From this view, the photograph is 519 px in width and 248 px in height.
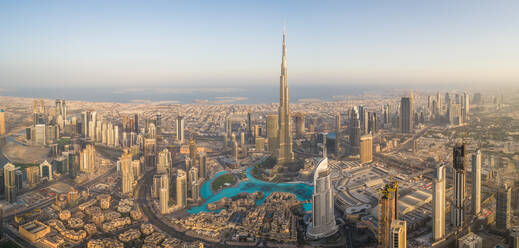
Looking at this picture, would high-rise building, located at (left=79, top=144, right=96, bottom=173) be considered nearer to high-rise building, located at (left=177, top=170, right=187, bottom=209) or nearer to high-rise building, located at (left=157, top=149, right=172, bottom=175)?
high-rise building, located at (left=157, top=149, right=172, bottom=175)

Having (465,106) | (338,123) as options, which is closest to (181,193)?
(338,123)

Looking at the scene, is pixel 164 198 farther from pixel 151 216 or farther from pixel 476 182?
pixel 476 182

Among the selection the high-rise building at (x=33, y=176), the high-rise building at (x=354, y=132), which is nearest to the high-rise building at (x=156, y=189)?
the high-rise building at (x=33, y=176)

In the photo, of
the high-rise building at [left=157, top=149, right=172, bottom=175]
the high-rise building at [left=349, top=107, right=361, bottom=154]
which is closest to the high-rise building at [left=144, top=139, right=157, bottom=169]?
the high-rise building at [left=157, top=149, right=172, bottom=175]

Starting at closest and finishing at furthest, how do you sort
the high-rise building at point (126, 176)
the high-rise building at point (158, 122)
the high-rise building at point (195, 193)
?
the high-rise building at point (195, 193)
the high-rise building at point (126, 176)
the high-rise building at point (158, 122)

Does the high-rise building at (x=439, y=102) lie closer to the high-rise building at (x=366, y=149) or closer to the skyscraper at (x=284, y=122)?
the high-rise building at (x=366, y=149)

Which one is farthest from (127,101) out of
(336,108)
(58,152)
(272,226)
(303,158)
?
(272,226)
